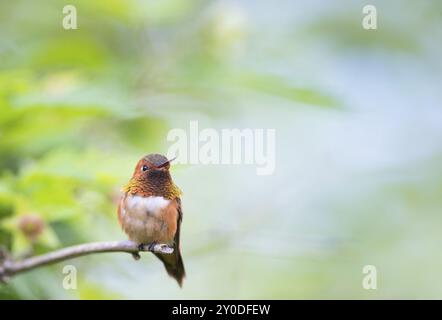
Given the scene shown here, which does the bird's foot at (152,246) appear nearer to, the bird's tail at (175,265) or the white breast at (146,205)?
the white breast at (146,205)

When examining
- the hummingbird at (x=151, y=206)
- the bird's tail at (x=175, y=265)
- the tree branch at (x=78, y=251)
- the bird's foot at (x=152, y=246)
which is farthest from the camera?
the bird's tail at (x=175, y=265)

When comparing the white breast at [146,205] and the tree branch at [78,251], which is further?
the white breast at [146,205]

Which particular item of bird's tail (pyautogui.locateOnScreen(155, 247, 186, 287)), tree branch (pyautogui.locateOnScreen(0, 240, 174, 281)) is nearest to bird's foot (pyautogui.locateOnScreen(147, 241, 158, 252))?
tree branch (pyautogui.locateOnScreen(0, 240, 174, 281))

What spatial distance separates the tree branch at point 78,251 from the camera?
1.51 meters

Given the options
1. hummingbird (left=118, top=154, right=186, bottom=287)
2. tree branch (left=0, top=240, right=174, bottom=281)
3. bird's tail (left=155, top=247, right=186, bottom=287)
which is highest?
hummingbird (left=118, top=154, right=186, bottom=287)

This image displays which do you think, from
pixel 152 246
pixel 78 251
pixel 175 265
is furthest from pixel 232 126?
pixel 78 251

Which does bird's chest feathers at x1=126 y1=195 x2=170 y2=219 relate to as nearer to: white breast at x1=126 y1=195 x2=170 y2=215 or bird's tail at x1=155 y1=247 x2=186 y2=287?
white breast at x1=126 y1=195 x2=170 y2=215

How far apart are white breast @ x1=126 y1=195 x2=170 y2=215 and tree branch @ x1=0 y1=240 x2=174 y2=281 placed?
0.13 m

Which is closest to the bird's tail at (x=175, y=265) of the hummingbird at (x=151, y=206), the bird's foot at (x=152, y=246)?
the hummingbird at (x=151, y=206)

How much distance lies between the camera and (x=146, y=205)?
6.07ft

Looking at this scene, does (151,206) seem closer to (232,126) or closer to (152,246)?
(152,246)

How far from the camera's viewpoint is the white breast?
6.04 ft

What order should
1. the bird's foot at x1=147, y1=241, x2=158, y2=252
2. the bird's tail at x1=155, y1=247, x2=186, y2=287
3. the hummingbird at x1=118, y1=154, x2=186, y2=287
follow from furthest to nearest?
the bird's tail at x1=155, y1=247, x2=186, y2=287, the hummingbird at x1=118, y1=154, x2=186, y2=287, the bird's foot at x1=147, y1=241, x2=158, y2=252
